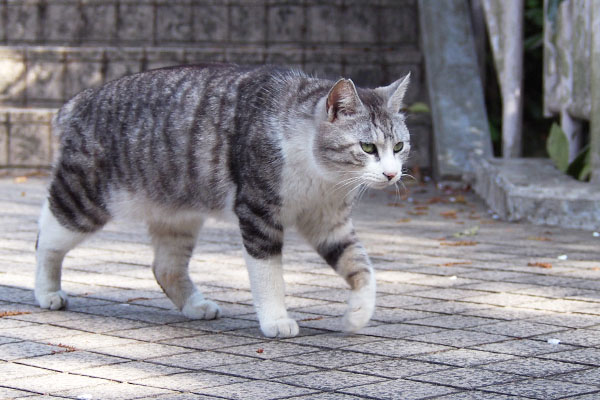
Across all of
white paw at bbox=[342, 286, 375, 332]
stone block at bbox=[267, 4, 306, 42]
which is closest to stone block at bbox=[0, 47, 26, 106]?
stone block at bbox=[267, 4, 306, 42]

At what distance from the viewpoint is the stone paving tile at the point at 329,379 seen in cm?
345

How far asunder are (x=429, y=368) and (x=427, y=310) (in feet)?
3.52

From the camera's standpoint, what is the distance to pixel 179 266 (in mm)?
4848

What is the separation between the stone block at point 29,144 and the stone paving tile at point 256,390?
7590 mm

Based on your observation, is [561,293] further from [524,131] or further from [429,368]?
[524,131]

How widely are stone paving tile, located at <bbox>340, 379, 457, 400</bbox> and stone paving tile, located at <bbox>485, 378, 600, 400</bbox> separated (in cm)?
20

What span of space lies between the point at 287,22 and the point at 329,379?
8.65 m

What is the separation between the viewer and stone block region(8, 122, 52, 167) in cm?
1052

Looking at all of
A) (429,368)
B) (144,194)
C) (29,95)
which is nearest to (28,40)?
(29,95)

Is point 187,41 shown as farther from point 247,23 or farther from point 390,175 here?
point 390,175

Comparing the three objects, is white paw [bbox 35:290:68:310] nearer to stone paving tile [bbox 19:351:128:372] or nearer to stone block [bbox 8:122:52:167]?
stone paving tile [bbox 19:351:128:372]

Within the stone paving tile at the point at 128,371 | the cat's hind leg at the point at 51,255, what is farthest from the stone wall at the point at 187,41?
the stone paving tile at the point at 128,371

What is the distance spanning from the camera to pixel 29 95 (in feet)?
37.2

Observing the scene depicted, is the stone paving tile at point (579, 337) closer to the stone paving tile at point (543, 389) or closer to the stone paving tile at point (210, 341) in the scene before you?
the stone paving tile at point (543, 389)
